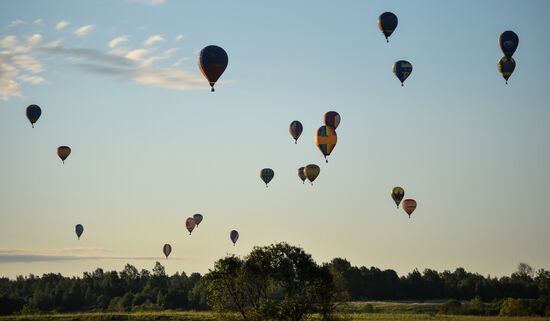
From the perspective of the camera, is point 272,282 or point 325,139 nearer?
point 272,282

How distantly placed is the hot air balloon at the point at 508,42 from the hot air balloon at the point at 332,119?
23.6 m

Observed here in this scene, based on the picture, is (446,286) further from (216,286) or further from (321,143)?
(216,286)

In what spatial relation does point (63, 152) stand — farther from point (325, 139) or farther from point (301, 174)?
point (325, 139)

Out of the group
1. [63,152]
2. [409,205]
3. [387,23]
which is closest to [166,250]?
[63,152]

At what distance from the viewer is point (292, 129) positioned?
12488cm

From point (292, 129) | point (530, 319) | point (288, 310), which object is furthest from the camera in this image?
point (292, 129)

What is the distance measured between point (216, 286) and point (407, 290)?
115 m

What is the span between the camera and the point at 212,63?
97.8 metres

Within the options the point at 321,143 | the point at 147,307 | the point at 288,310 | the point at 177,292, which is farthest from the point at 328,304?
the point at 177,292

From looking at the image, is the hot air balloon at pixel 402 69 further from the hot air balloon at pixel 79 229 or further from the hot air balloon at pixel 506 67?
the hot air balloon at pixel 79 229

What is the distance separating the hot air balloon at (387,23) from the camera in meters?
111

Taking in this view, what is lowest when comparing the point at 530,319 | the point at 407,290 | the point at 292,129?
the point at 530,319

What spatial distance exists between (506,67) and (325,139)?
24.0 m

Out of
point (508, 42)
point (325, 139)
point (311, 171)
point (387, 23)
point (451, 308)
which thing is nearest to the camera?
point (508, 42)
